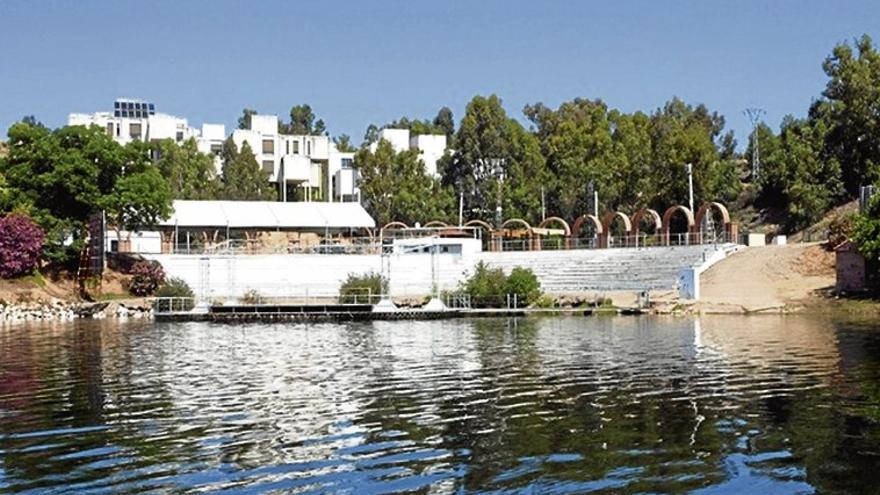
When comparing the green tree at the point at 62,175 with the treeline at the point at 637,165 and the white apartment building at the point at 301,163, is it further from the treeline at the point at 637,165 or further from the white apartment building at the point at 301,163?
the white apartment building at the point at 301,163

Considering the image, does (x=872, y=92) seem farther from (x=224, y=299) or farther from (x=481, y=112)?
(x=224, y=299)

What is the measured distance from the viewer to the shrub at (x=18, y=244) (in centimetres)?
7138

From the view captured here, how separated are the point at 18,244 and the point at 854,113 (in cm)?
6589

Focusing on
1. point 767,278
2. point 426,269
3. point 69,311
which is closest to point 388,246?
point 426,269

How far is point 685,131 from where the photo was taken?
9412cm

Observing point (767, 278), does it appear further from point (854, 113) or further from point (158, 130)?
point (158, 130)

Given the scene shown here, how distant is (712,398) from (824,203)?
226 ft

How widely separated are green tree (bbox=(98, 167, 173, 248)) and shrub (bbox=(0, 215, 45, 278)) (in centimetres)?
515

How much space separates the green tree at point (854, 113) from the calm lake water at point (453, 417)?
50.1 metres

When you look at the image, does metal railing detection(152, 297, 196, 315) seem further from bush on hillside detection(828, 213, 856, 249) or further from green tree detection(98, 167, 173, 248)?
bush on hillside detection(828, 213, 856, 249)

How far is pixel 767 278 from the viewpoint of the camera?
6178cm

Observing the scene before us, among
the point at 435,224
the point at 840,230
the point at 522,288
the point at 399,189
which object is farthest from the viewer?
the point at 399,189

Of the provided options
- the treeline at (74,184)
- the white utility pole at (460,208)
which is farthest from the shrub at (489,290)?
the white utility pole at (460,208)

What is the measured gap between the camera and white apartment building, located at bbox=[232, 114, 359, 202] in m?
127
